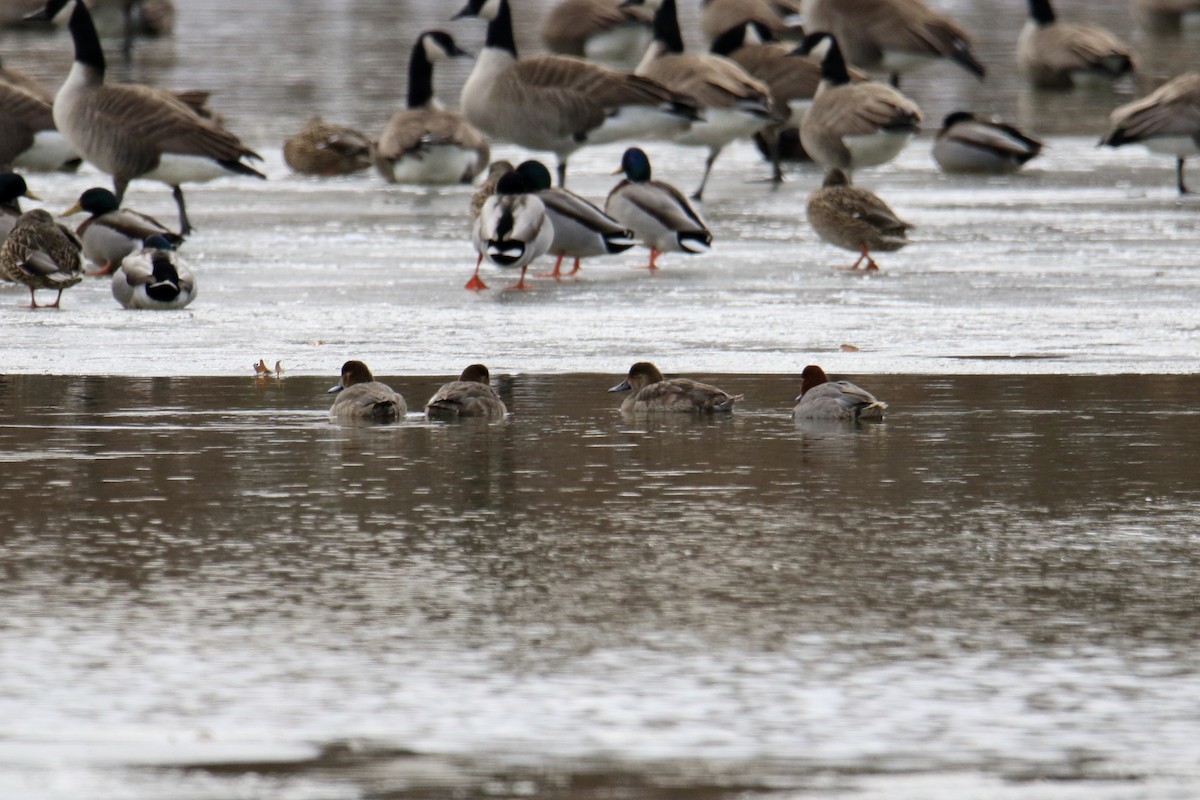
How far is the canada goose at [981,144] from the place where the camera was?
64.1ft

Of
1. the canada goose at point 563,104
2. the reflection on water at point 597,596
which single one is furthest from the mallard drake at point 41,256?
the canada goose at point 563,104

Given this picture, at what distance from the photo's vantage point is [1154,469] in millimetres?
7977

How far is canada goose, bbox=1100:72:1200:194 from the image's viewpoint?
57.7 ft

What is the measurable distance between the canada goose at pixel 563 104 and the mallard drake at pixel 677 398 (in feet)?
30.1

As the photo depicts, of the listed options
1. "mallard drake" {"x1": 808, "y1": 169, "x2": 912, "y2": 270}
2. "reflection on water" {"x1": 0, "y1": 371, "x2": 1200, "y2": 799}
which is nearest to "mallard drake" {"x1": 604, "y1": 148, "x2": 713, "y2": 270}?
"mallard drake" {"x1": 808, "y1": 169, "x2": 912, "y2": 270}

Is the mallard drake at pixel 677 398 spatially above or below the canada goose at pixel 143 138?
below

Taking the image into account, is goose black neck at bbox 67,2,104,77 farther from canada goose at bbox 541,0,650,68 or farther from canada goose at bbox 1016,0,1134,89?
canada goose at bbox 541,0,650,68

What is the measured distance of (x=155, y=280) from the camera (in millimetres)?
11914

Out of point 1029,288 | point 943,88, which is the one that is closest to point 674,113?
point 1029,288

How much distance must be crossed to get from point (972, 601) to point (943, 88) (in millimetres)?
23237

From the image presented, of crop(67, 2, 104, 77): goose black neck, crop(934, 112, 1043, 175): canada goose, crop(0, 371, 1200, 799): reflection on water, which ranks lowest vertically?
crop(0, 371, 1200, 799): reflection on water

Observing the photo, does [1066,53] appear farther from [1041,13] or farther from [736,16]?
[736,16]

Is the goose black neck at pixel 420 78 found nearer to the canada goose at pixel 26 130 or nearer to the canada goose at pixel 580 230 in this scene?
the canada goose at pixel 26 130

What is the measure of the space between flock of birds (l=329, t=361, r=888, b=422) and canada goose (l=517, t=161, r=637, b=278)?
179 inches
